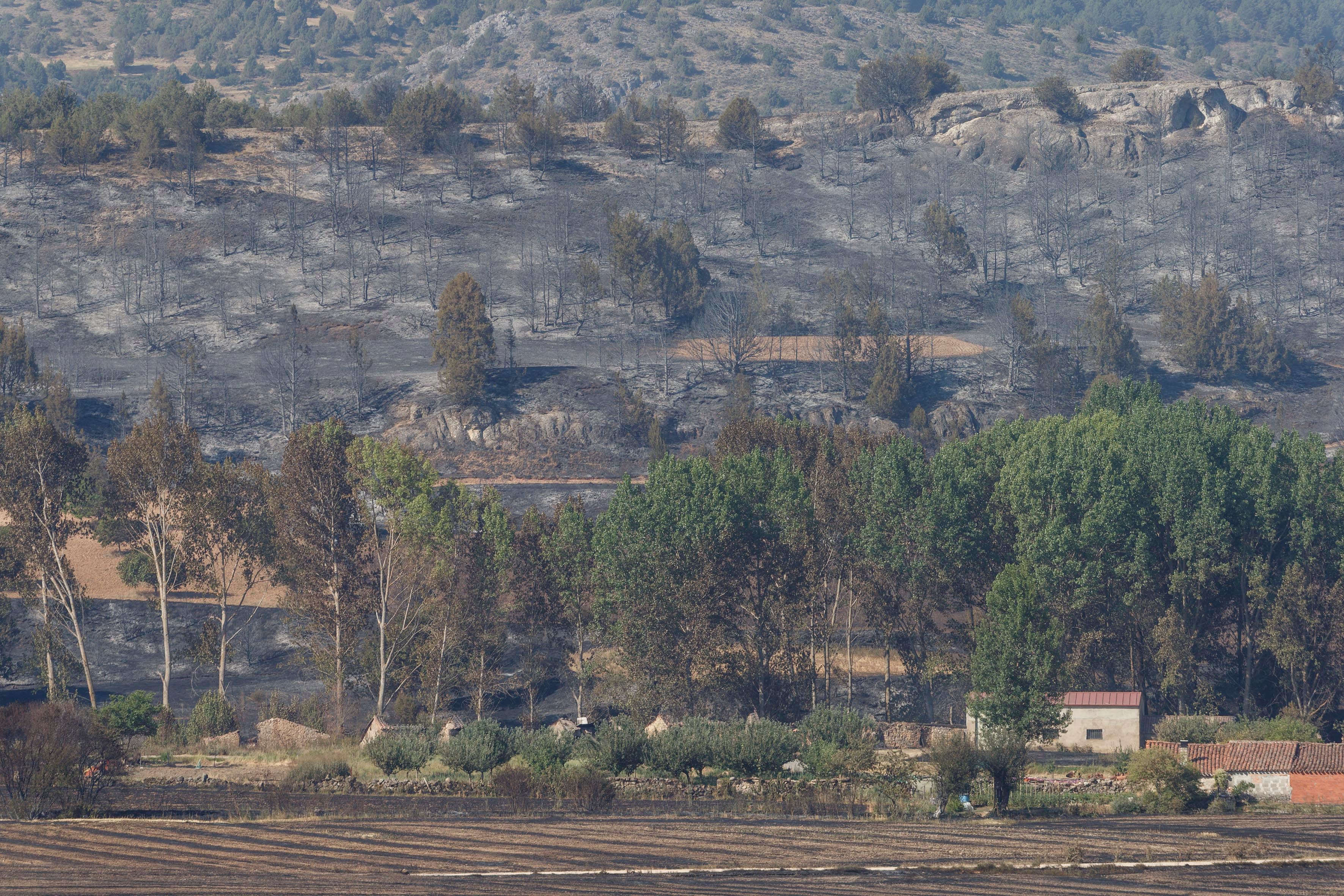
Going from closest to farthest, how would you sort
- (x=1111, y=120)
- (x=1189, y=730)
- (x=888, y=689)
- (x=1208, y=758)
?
(x=1208, y=758), (x=1189, y=730), (x=888, y=689), (x=1111, y=120)

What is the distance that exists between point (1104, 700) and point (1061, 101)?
12139cm

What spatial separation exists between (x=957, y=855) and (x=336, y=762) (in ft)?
65.4

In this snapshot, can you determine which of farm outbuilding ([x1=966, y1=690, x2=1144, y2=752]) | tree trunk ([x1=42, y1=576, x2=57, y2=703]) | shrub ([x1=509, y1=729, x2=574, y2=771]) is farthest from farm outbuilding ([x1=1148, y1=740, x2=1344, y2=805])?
tree trunk ([x1=42, y1=576, x2=57, y2=703])

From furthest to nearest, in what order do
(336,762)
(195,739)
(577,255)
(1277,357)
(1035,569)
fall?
(577,255) < (1277,357) < (1035,569) < (195,739) < (336,762)

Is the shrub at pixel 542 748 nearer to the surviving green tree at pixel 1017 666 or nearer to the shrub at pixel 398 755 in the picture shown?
the shrub at pixel 398 755

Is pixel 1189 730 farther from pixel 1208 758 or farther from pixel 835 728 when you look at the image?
pixel 835 728

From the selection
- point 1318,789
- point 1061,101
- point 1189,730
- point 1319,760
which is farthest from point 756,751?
point 1061,101

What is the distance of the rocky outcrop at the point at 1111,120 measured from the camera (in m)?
164

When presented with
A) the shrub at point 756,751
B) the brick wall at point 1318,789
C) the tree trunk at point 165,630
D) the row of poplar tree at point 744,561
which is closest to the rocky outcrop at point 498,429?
the row of poplar tree at point 744,561

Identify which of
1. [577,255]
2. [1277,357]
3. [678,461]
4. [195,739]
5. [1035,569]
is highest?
[577,255]

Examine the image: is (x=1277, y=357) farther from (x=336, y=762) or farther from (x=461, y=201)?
(x=336, y=762)

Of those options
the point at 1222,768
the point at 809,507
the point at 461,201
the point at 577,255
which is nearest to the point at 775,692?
the point at 809,507

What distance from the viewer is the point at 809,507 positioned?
6481 centimetres

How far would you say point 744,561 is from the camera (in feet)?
209
